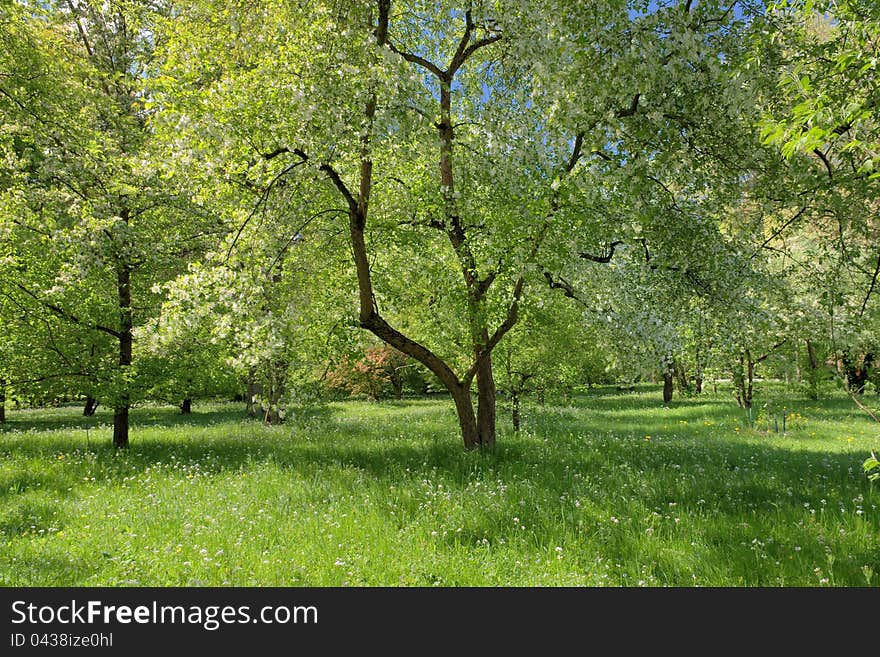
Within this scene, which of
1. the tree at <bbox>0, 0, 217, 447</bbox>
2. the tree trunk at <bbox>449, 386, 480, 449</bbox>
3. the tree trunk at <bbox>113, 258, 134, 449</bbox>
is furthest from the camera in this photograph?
the tree trunk at <bbox>113, 258, 134, 449</bbox>

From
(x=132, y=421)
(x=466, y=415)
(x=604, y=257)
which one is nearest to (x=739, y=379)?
(x=604, y=257)

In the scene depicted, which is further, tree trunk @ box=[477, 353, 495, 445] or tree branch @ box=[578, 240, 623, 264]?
tree trunk @ box=[477, 353, 495, 445]

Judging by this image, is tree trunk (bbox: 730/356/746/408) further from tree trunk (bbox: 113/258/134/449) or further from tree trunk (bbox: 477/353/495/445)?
tree trunk (bbox: 113/258/134/449)

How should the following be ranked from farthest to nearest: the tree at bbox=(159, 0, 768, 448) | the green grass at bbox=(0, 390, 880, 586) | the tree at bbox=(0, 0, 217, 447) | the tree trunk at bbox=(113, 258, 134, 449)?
1. the tree trunk at bbox=(113, 258, 134, 449)
2. the tree at bbox=(0, 0, 217, 447)
3. the tree at bbox=(159, 0, 768, 448)
4. the green grass at bbox=(0, 390, 880, 586)

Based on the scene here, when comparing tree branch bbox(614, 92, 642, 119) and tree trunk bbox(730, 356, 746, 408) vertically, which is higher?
tree branch bbox(614, 92, 642, 119)

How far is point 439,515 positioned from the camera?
6.81 m

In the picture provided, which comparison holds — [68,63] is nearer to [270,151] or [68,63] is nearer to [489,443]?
[270,151]

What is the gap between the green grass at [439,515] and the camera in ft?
16.9

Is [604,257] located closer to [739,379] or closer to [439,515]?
[439,515]

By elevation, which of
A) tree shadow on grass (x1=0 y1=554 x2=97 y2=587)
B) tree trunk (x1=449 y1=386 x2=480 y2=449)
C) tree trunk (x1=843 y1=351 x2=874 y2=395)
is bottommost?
tree shadow on grass (x1=0 y1=554 x2=97 y2=587)

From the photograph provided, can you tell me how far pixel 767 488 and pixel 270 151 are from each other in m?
9.64

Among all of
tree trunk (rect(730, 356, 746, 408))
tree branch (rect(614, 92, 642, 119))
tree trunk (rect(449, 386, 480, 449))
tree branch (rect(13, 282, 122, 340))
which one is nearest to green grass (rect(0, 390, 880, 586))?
tree trunk (rect(449, 386, 480, 449))

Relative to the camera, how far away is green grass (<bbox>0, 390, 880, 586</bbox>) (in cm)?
516

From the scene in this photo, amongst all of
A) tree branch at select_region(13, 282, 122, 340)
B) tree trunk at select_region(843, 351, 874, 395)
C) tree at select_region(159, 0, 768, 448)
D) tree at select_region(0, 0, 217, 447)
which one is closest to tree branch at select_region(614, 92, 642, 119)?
tree at select_region(159, 0, 768, 448)
